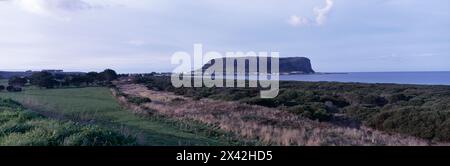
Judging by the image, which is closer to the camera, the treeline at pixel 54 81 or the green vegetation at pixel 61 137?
the green vegetation at pixel 61 137

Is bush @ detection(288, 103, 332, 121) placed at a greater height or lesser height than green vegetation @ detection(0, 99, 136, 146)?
lesser

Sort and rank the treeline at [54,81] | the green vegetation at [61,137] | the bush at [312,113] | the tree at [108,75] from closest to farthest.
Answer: the green vegetation at [61,137] → the bush at [312,113] → the treeline at [54,81] → the tree at [108,75]

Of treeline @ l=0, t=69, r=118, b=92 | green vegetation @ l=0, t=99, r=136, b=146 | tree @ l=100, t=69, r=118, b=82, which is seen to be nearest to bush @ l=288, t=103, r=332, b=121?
green vegetation @ l=0, t=99, r=136, b=146

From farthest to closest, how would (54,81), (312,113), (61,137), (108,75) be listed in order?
(108,75) < (54,81) < (312,113) < (61,137)

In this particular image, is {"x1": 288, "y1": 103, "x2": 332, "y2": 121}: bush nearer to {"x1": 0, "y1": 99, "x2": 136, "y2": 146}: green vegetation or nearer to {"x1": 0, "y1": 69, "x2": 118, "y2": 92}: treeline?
{"x1": 0, "y1": 99, "x2": 136, "y2": 146}: green vegetation

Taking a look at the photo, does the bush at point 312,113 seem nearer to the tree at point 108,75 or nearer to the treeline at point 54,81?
the treeline at point 54,81

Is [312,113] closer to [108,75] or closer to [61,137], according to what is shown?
[61,137]

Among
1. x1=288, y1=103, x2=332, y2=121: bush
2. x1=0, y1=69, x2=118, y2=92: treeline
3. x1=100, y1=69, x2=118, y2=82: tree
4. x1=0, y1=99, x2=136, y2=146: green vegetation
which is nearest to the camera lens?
x1=0, y1=99, x2=136, y2=146: green vegetation

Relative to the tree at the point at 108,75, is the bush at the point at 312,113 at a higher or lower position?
lower

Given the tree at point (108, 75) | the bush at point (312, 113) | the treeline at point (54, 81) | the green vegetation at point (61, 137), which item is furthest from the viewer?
the tree at point (108, 75)

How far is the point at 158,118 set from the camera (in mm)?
22422

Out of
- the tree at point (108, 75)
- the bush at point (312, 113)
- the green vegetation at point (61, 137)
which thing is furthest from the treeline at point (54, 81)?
the green vegetation at point (61, 137)

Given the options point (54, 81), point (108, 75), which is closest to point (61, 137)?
point (54, 81)
